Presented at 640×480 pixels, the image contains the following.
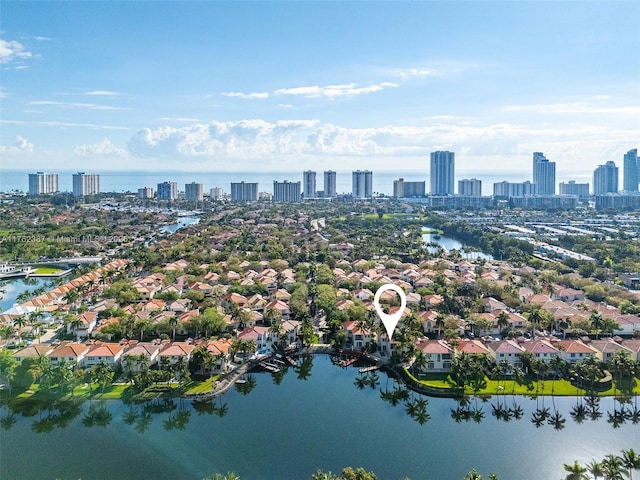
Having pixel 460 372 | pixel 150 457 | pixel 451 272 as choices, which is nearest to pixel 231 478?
pixel 150 457

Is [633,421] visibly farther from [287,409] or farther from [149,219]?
[149,219]

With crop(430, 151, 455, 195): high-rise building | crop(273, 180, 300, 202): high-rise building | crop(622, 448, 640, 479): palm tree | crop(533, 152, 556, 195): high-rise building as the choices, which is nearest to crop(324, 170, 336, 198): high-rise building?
crop(273, 180, 300, 202): high-rise building

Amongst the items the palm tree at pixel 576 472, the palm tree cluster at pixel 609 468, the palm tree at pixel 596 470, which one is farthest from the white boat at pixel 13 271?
the palm tree at pixel 596 470

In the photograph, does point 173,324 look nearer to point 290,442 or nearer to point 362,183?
point 290,442

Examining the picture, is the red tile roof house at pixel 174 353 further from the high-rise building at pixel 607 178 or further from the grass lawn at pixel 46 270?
the high-rise building at pixel 607 178

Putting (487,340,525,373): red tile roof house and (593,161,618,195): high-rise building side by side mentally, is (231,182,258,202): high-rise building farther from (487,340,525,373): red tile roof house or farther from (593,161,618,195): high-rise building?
(487,340,525,373): red tile roof house

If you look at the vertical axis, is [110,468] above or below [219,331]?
below

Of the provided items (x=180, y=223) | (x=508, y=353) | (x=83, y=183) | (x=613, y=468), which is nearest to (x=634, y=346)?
(x=508, y=353)
